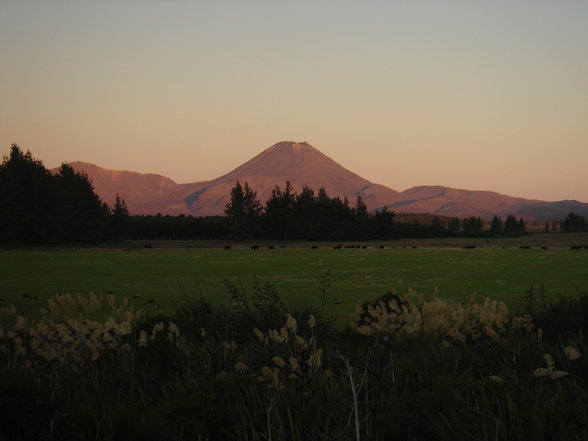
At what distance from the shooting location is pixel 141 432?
4027 millimetres

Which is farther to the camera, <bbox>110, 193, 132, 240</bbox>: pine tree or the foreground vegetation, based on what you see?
<bbox>110, 193, 132, 240</bbox>: pine tree

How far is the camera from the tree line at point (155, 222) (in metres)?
78.4

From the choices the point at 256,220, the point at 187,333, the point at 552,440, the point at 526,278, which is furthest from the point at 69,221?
the point at 552,440

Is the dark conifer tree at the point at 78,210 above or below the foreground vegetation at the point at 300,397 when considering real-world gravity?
above

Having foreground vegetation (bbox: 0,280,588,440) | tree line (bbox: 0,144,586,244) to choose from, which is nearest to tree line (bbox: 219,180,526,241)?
tree line (bbox: 0,144,586,244)

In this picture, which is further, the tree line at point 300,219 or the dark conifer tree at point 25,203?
the tree line at point 300,219

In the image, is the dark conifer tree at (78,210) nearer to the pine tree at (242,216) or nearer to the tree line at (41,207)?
the tree line at (41,207)

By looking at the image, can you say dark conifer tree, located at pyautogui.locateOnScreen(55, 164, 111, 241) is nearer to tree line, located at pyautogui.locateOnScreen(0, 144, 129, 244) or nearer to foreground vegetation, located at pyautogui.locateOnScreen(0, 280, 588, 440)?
tree line, located at pyautogui.locateOnScreen(0, 144, 129, 244)

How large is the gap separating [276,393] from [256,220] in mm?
118286

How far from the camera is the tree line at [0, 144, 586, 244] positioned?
7844cm

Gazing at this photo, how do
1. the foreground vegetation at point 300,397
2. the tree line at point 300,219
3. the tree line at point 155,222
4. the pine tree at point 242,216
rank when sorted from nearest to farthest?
the foreground vegetation at point 300,397, the tree line at point 155,222, the pine tree at point 242,216, the tree line at point 300,219

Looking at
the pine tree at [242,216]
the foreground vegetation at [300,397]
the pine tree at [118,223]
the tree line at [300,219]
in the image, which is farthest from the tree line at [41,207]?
the foreground vegetation at [300,397]

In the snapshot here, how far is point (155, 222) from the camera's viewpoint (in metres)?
134

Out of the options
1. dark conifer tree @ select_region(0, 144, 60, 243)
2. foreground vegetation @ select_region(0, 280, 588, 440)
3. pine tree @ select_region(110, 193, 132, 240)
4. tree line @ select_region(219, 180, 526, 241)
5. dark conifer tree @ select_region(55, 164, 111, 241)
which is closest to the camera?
foreground vegetation @ select_region(0, 280, 588, 440)
